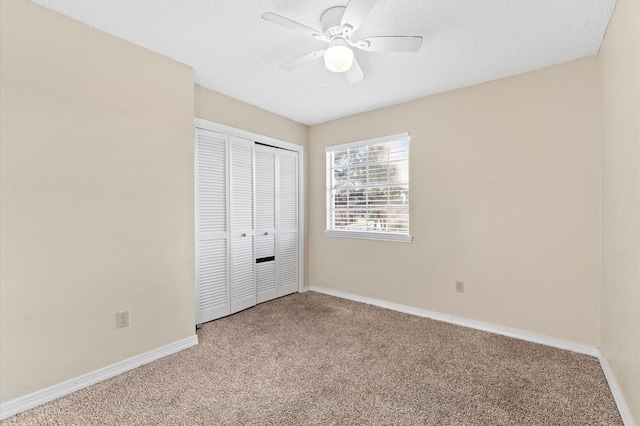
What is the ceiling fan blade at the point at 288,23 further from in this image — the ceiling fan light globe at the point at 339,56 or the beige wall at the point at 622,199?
the beige wall at the point at 622,199

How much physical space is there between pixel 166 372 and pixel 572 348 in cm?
323

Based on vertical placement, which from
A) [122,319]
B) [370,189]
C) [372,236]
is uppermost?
[370,189]

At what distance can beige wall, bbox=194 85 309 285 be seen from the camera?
10.2ft

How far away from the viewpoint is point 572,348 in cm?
250

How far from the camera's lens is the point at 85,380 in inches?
79.3

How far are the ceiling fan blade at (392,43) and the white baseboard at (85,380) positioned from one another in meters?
2.70

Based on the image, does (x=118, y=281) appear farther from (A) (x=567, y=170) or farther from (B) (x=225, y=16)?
(A) (x=567, y=170)

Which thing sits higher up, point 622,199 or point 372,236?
point 622,199

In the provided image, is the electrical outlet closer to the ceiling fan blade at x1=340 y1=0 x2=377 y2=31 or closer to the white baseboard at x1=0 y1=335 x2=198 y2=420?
the white baseboard at x1=0 y1=335 x2=198 y2=420

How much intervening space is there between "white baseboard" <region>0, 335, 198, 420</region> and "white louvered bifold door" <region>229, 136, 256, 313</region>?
936mm

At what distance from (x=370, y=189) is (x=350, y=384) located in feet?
7.67

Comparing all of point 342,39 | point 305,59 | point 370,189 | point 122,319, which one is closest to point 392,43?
point 342,39

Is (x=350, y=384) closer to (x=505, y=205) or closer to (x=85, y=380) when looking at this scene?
(x=85, y=380)

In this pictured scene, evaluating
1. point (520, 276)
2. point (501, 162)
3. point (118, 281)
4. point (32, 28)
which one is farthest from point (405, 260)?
point (32, 28)
